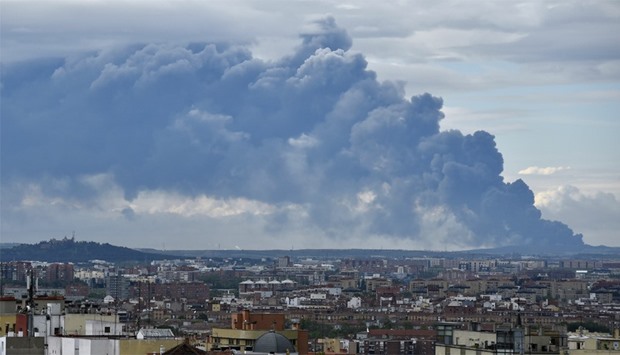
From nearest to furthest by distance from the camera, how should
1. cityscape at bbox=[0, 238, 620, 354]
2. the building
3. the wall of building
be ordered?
the wall of building
cityscape at bbox=[0, 238, 620, 354]
the building

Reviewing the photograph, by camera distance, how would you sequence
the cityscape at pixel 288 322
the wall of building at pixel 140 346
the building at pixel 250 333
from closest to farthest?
the wall of building at pixel 140 346 < the cityscape at pixel 288 322 < the building at pixel 250 333

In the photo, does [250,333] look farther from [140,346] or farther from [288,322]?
[288,322]

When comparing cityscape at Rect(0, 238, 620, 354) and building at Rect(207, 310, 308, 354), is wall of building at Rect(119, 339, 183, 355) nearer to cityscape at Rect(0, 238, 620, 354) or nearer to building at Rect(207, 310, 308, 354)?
cityscape at Rect(0, 238, 620, 354)

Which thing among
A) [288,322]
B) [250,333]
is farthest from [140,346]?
[288,322]

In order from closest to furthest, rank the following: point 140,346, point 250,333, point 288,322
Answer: point 140,346
point 250,333
point 288,322

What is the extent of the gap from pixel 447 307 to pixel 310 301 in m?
20.8

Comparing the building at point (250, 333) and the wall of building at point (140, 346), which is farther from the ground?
the building at point (250, 333)

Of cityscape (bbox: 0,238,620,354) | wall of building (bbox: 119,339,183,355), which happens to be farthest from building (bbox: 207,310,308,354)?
wall of building (bbox: 119,339,183,355)

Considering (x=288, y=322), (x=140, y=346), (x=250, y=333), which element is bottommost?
(x=140, y=346)

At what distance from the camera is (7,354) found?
40188mm

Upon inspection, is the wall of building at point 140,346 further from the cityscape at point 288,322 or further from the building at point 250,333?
the building at point 250,333

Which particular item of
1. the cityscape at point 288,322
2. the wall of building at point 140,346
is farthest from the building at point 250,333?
the wall of building at point 140,346

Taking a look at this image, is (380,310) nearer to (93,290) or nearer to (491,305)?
(491,305)

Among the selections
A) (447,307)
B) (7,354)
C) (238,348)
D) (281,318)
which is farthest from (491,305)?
(7,354)
